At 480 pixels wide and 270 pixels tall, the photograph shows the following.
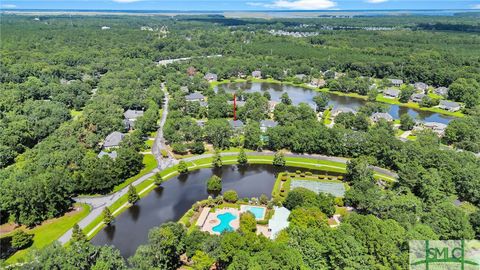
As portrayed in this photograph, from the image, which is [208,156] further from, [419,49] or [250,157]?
[419,49]

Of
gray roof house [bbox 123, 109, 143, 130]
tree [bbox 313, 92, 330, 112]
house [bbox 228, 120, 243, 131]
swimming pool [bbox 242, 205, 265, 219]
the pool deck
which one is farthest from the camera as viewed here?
tree [bbox 313, 92, 330, 112]

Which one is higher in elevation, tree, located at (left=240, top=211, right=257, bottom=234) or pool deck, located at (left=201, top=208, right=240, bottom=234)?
tree, located at (left=240, top=211, right=257, bottom=234)

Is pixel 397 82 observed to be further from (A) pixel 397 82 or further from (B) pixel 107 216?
(B) pixel 107 216

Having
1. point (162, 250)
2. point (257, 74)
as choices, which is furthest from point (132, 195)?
point (257, 74)

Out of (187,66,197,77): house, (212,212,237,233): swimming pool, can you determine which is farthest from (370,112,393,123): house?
(187,66,197,77): house

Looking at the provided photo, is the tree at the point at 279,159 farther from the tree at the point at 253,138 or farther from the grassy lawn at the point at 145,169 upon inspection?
the grassy lawn at the point at 145,169

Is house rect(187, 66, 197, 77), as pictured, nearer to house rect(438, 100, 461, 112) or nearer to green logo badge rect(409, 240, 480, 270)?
house rect(438, 100, 461, 112)
